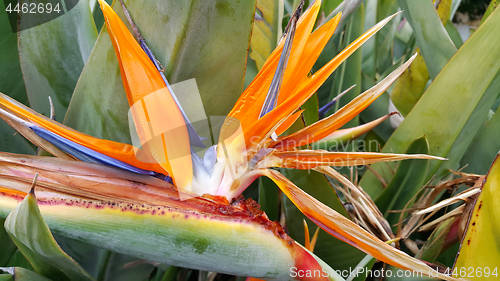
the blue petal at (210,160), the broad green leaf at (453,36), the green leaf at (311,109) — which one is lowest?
the blue petal at (210,160)

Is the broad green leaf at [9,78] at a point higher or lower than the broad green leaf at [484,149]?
higher

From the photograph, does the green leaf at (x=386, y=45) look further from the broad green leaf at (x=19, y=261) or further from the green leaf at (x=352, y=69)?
the broad green leaf at (x=19, y=261)

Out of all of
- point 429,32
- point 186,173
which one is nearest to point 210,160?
point 186,173

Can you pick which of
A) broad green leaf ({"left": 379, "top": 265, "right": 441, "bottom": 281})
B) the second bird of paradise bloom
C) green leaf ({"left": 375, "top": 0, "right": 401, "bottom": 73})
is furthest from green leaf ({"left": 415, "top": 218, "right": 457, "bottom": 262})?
green leaf ({"left": 375, "top": 0, "right": 401, "bottom": 73})

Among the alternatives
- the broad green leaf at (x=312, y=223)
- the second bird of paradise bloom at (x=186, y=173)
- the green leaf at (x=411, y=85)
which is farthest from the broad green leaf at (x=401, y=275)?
the green leaf at (x=411, y=85)

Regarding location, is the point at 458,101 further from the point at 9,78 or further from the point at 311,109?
the point at 9,78

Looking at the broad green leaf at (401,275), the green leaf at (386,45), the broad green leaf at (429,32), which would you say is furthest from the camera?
the green leaf at (386,45)

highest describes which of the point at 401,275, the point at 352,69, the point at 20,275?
the point at 352,69

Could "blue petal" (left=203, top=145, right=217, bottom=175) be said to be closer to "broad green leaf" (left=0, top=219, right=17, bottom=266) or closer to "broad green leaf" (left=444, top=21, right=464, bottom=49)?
"broad green leaf" (left=0, top=219, right=17, bottom=266)
